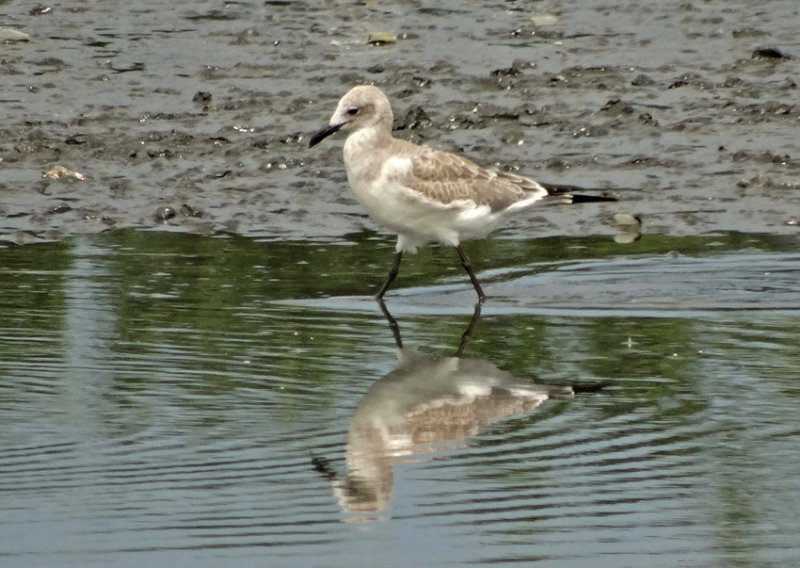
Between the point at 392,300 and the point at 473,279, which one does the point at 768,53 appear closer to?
the point at 473,279

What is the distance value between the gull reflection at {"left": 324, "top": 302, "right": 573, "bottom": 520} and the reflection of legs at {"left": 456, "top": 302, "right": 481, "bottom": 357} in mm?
28

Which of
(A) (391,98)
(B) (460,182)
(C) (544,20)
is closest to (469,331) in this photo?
(B) (460,182)

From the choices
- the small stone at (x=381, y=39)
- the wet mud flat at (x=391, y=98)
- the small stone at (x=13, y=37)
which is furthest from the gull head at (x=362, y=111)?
the small stone at (x=13, y=37)

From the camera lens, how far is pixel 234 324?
7902 millimetres

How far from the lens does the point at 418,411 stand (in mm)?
6348

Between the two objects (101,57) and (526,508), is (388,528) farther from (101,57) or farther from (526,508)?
(101,57)

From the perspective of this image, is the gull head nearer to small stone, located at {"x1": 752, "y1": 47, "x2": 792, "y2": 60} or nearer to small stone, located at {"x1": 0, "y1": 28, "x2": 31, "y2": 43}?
small stone, located at {"x1": 752, "y1": 47, "x2": 792, "y2": 60}

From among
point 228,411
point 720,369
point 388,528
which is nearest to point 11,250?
point 228,411

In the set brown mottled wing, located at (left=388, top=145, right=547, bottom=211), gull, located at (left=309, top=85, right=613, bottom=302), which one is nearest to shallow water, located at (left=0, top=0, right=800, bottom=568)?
gull, located at (left=309, top=85, right=613, bottom=302)

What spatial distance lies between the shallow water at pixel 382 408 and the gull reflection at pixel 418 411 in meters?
0.02

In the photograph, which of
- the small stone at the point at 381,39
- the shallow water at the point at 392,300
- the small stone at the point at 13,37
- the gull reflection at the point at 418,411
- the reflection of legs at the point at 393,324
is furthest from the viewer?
the small stone at the point at 381,39

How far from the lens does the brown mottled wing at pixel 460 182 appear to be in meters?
8.95

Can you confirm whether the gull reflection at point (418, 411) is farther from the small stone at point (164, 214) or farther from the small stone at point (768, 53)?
the small stone at point (768, 53)

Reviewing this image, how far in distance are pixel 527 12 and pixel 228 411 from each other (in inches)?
365
